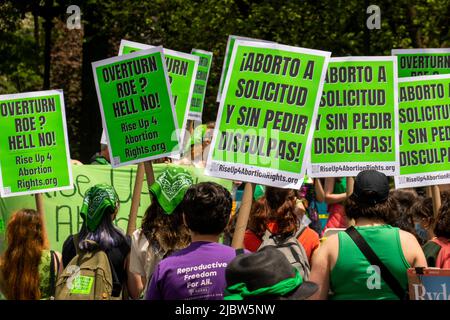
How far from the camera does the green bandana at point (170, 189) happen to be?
588 centimetres

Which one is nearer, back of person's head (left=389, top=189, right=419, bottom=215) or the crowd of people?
the crowd of people

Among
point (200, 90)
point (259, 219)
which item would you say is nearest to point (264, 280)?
point (259, 219)

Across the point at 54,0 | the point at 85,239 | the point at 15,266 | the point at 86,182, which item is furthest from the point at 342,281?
the point at 54,0

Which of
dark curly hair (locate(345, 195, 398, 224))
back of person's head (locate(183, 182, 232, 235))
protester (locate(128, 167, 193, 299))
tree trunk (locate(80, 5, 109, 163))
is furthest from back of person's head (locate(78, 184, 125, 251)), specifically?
tree trunk (locate(80, 5, 109, 163))

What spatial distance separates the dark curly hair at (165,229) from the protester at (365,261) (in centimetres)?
85

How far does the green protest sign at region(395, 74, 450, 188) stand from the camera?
787 centimetres

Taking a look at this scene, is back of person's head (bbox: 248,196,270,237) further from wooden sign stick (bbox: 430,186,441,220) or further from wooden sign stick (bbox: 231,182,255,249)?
wooden sign stick (bbox: 430,186,441,220)

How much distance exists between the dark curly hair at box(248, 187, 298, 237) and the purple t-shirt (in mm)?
1427

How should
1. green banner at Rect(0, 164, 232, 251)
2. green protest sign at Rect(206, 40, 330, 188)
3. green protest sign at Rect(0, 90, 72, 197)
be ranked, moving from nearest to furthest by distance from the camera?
green protest sign at Rect(206, 40, 330, 188), green protest sign at Rect(0, 90, 72, 197), green banner at Rect(0, 164, 232, 251)

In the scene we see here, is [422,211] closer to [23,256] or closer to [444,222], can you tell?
[444,222]

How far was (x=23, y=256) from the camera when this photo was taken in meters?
6.07

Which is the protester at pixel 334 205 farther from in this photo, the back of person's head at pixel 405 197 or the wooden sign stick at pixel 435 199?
the wooden sign stick at pixel 435 199

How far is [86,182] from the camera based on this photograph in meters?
10.2

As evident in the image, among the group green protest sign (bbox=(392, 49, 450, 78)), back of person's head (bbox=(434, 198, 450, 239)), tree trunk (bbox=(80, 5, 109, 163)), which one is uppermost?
green protest sign (bbox=(392, 49, 450, 78))
